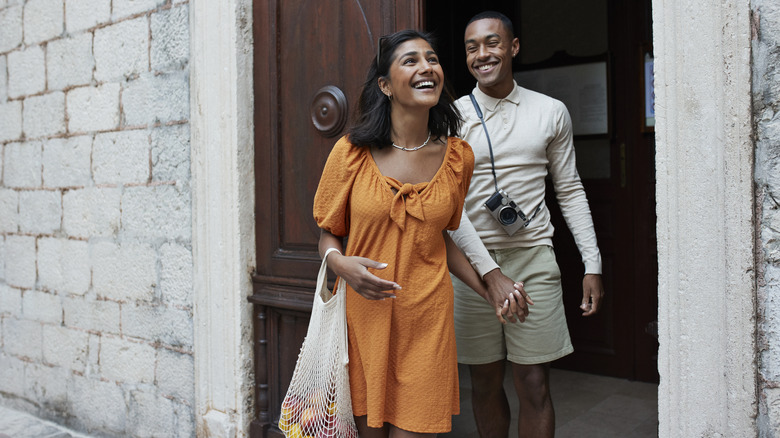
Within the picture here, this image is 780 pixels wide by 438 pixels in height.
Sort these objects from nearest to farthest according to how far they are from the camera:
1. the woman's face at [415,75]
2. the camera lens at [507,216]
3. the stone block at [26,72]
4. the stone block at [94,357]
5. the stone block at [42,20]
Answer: the woman's face at [415,75], the camera lens at [507,216], the stone block at [94,357], the stone block at [42,20], the stone block at [26,72]

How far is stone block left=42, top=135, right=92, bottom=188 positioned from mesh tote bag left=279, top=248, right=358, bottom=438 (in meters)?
2.50

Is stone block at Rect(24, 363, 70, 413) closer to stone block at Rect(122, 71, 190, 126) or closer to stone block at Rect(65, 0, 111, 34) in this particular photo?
stone block at Rect(122, 71, 190, 126)

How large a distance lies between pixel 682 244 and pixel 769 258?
24 cm

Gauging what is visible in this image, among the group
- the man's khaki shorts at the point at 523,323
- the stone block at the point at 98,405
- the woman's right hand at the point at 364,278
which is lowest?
the stone block at the point at 98,405

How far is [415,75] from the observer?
2047mm

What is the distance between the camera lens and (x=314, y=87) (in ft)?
10.4

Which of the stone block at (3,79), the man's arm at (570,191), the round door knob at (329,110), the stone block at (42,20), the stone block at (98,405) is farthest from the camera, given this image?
the stone block at (3,79)

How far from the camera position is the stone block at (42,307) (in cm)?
425

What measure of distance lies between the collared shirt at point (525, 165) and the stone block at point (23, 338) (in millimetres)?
3203

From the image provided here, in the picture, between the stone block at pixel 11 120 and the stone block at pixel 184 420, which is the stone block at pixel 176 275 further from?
the stone block at pixel 11 120

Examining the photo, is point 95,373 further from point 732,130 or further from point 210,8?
point 732,130

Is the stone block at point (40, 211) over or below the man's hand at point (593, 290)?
over

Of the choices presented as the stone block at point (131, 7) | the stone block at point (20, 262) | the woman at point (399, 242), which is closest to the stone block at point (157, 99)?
the stone block at point (131, 7)

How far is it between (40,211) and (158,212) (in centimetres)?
124
